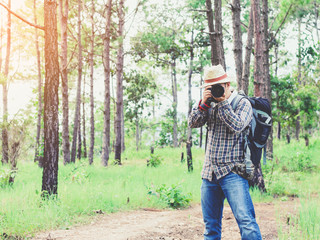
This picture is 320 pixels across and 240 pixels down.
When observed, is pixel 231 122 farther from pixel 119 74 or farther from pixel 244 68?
pixel 119 74

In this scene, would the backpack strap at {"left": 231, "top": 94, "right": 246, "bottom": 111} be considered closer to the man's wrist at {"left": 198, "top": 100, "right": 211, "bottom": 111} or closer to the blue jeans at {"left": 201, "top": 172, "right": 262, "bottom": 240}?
the man's wrist at {"left": 198, "top": 100, "right": 211, "bottom": 111}

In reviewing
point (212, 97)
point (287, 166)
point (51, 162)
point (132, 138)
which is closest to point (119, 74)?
point (287, 166)

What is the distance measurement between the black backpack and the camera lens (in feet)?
0.88

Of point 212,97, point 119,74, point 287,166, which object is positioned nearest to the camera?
point 212,97

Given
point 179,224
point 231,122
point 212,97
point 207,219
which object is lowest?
point 179,224

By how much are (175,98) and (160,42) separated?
1755cm

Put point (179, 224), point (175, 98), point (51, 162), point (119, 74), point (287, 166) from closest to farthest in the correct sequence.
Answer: point (179, 224), point (51, 162), point (287, 166), point (119, 74), point (175, 98)

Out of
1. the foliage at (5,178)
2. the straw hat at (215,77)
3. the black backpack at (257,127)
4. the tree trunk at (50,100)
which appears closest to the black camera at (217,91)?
the straw hat at (215,77)

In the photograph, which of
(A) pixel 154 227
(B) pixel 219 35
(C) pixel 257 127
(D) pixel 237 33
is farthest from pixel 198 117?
(D) pixel 237 33

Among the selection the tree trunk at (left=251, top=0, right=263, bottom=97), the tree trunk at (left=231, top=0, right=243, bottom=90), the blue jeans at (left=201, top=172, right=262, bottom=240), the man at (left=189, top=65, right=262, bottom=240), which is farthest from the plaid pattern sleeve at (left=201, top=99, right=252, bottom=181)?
the tree trunk at (left=231, top=0, right=243, bottom=90)

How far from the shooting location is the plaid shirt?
3076 mm

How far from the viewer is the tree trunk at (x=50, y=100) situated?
6344 millimetres

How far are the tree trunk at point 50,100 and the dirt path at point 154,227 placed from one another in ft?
4.56

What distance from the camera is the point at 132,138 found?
193 feet
